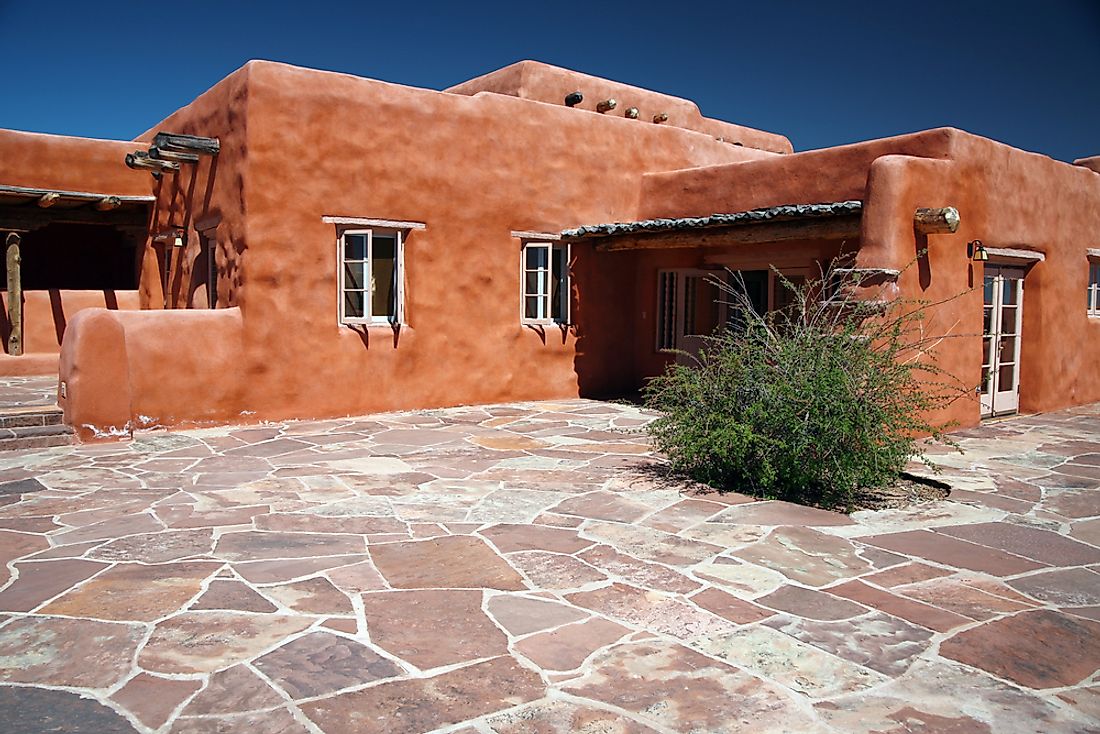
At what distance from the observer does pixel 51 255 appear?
61.9ft

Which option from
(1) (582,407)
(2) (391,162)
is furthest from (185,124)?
(1) (582,407)

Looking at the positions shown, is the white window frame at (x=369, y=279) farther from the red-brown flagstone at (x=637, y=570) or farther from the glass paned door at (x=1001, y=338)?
the glass paned door at (x=1001, y=338)

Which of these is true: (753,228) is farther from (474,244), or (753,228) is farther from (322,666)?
(322,666)

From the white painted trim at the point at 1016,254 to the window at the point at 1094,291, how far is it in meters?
2.51

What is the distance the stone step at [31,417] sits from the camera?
28.7 feet

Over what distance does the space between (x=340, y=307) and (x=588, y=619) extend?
7456 millimetres

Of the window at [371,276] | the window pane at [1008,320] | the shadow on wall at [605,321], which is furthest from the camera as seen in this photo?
the shadow on wall at [605,321]

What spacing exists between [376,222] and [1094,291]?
11.2 meters

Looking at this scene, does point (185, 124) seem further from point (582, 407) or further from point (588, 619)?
point (588, 619)

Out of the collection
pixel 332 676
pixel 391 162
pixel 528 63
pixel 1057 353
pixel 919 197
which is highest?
pixel 528 63

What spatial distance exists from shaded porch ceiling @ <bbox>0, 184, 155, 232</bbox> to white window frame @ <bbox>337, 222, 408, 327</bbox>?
18.7 feet

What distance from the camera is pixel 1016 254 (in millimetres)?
10906

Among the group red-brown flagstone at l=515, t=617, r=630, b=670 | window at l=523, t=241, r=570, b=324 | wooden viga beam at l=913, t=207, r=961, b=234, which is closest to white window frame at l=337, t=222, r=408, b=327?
window at l=523, t=241, r=570, b=324

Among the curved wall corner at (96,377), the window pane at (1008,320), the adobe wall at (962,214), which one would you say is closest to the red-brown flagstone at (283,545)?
the curved wall corner at (96,377)
